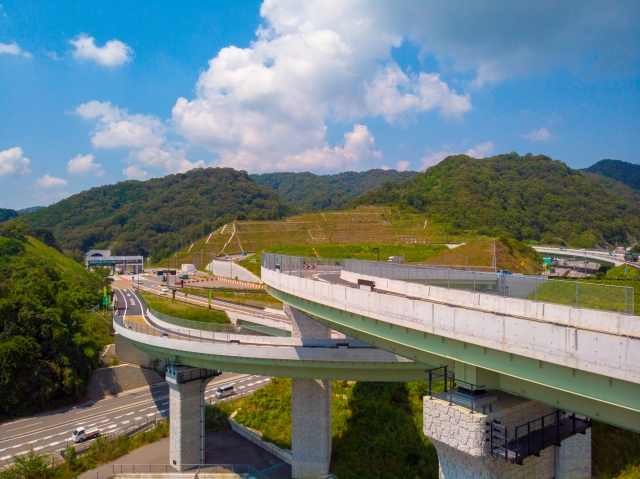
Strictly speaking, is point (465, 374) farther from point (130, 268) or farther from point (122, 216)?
point (122, 216)

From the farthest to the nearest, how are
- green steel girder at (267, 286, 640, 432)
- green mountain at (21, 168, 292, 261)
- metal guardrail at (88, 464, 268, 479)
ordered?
green mountain at (21, 168, 292, 261), metal guardrail at (88, 464, 268, 479), green steel girder at (267, 286, 640, 432)

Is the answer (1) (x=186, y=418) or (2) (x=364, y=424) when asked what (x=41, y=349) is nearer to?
(1) (x=186, y=418)

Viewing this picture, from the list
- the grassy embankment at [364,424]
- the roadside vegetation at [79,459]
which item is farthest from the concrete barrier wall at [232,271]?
the roadside vegetation at [79,459]

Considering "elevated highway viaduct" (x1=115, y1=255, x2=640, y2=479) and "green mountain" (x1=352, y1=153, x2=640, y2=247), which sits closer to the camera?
Answer: "elevated highway viaduct" (x1=115, y1=255, x2=640, y2=479)

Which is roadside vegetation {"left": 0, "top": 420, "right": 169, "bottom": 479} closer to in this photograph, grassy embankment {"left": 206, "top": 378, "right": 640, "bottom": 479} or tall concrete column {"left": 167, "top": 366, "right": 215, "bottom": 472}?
tall concrete column {"left": 167, "top": 366, "right": 215, "bottom": 472}

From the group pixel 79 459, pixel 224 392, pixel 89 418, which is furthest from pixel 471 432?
pixel 89 418

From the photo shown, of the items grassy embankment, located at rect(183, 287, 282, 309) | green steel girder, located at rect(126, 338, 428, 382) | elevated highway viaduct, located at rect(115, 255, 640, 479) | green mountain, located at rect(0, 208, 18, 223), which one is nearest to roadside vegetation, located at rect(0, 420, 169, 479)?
green steel girder, located at rect(126, 338, 428, 382)
